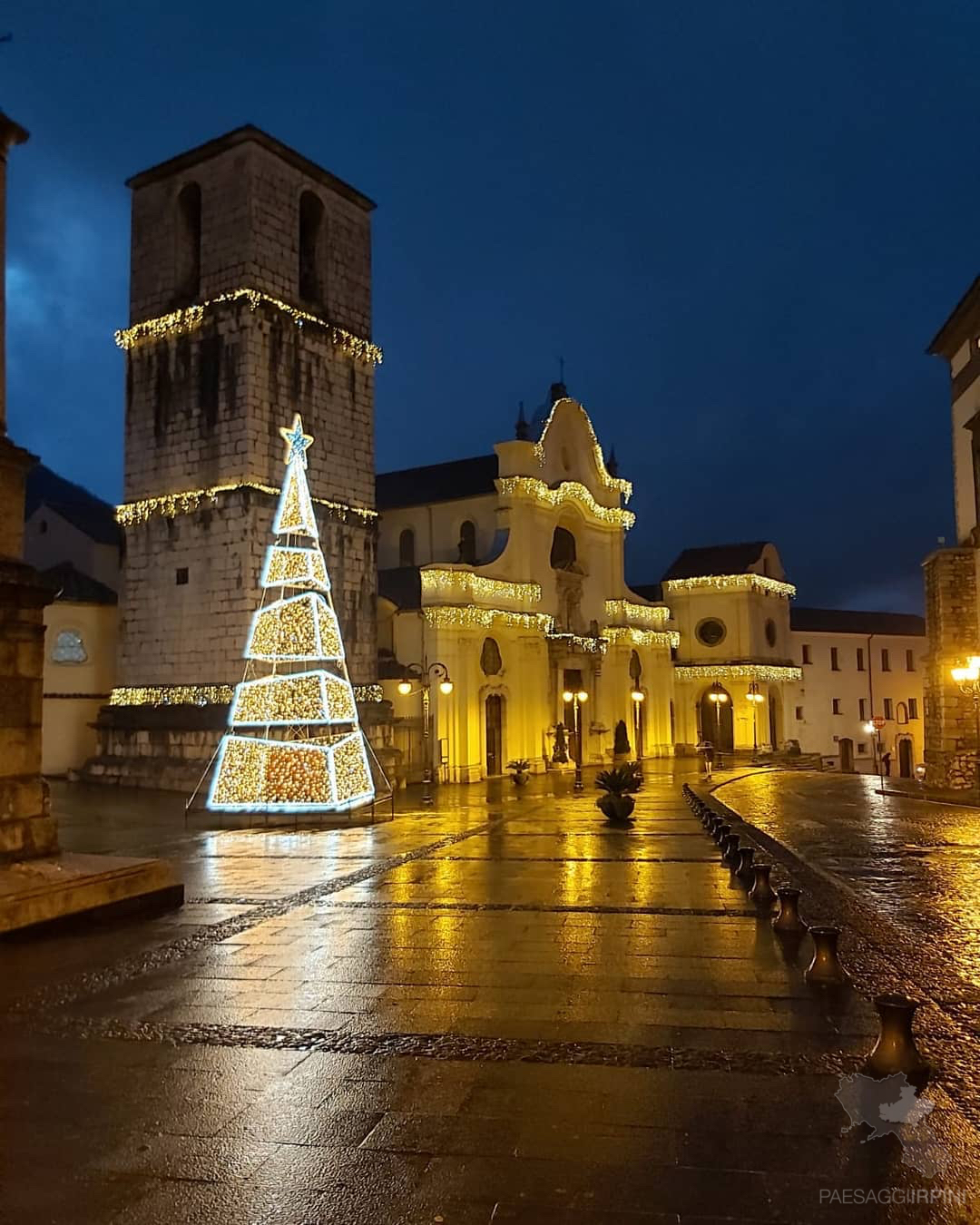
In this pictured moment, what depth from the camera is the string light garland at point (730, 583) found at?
5069cm

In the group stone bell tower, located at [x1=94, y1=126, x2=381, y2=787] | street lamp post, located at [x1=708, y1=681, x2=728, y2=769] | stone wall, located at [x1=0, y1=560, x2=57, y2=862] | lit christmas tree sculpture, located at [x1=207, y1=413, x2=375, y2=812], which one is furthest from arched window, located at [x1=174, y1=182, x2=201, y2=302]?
street lamp post, located at [x1=708, y1=681, x2=728, y2=769]

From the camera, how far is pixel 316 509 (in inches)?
1066

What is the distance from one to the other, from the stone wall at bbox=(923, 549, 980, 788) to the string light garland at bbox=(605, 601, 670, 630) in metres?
19.5

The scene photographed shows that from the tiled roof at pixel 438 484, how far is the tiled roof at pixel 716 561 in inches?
627

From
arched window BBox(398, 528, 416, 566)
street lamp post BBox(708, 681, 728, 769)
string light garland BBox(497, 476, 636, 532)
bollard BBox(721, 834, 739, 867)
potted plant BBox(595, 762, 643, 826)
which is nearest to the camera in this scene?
bollard BBox(721, 834, 739, 867)

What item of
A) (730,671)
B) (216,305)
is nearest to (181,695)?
(216,305)

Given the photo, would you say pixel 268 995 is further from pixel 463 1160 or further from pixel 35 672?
pixel 35 672

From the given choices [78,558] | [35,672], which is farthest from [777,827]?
[78,558]

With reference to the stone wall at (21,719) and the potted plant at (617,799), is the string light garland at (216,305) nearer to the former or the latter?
the potted plant at (617,799)

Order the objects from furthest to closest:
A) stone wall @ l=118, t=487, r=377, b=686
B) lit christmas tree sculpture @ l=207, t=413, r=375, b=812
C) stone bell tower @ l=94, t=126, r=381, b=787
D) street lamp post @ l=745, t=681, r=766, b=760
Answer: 1. street lamp post @ l=745, t=681, r=766, b=760
2. stone bell tower @ l=94, t=126, r=381, b=787
3. stone wall @ l=118, t=487, r=377, b=686
4. lit christmas tree sculpture @ l=207, t=413, r=375, b=812

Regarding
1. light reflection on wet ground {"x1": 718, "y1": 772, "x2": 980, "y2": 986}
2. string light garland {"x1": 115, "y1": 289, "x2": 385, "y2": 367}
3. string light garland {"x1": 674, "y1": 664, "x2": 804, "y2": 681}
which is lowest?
light reflection on wet ground {"x1": 718, "y1": 772, "x2": 980, "y2": 986}

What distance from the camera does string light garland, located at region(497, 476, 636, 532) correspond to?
1451 inches

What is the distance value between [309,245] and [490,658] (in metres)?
15.2

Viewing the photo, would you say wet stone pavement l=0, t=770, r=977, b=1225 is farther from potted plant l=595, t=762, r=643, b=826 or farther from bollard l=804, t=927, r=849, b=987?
potted plant l=595, t=762, r=643, b=826
